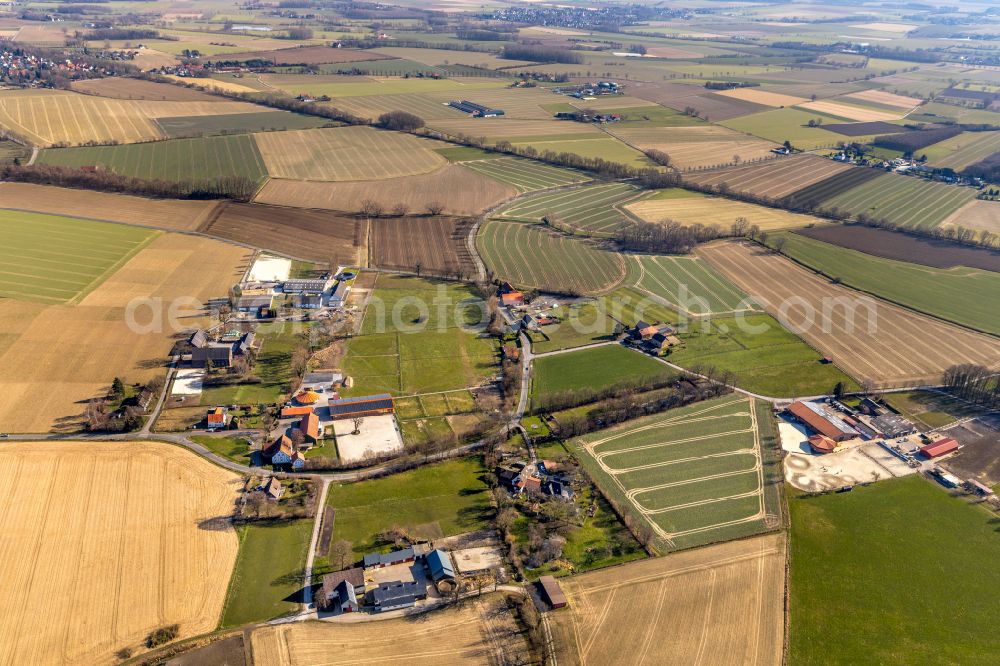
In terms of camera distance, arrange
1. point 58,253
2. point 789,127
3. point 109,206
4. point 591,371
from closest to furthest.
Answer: point 591,371
point 58,253
point 109,206
point 789,127

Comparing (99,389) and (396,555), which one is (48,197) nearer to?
(99,389)

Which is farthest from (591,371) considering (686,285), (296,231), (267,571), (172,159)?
(172,159)

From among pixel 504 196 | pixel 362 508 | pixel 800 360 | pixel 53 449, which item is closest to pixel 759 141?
pixel 504 196

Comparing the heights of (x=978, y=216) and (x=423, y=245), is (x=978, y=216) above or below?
above

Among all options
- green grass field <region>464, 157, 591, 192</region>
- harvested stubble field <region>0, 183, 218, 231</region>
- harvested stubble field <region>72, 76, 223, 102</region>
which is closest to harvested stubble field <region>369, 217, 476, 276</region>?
green grass field <region>464, 157, 591, 192</region>

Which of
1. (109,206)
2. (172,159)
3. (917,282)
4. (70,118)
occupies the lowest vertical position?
(917,282)

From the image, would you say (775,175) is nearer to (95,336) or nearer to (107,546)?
(95,336)
